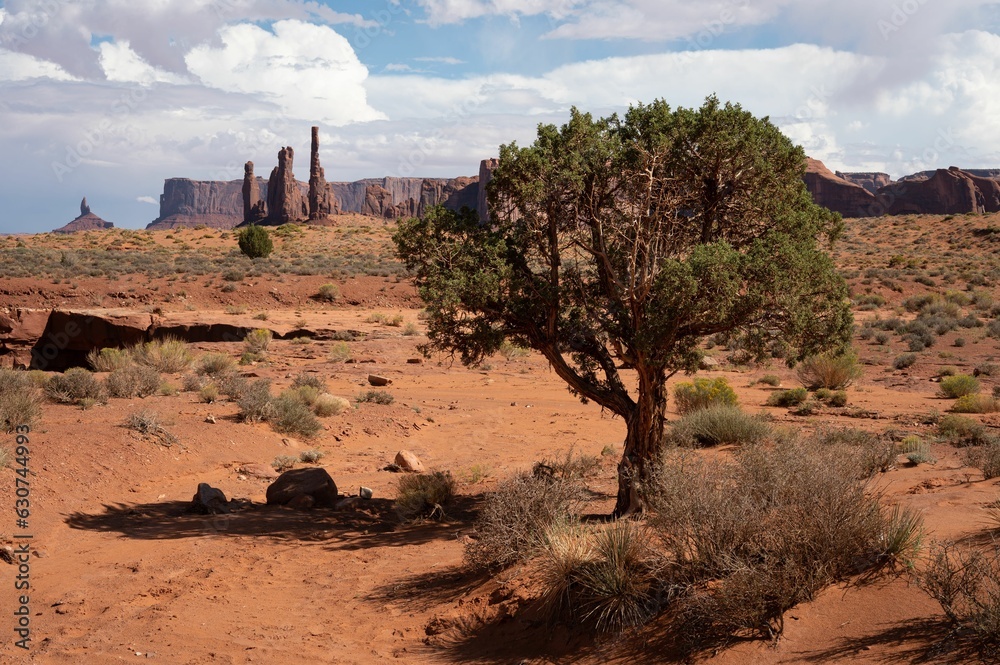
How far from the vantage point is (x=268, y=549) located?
8.86 metres

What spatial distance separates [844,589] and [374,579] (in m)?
4.75

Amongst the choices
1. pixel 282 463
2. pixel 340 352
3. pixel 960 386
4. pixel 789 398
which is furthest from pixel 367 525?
pixel 960 386

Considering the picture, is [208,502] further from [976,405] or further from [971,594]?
[976,405]

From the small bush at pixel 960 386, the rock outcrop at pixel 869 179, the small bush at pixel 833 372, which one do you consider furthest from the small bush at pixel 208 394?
the rock outcrop at pixel 869 179

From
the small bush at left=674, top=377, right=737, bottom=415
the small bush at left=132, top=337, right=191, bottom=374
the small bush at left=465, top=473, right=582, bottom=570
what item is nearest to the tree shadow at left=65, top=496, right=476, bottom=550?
the small bush at left=465, top=473, right=582, bottom=570

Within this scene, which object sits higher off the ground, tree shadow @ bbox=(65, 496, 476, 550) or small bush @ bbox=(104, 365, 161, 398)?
small bush @ bbox=(104, 365, 161, 398)

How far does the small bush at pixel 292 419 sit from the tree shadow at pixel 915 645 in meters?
11.4

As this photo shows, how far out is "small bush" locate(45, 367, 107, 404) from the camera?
14383 mm

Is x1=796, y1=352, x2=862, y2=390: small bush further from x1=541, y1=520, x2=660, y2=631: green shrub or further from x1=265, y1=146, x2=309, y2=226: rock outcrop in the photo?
x1=265, y1=146, x2=309, y2=226: rock outcrop

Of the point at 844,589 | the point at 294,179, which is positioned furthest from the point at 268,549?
the point at 294,179

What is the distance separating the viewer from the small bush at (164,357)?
19.1 metres

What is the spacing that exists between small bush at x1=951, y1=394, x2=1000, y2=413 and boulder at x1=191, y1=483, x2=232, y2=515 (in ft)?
49.0

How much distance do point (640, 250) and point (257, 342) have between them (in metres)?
18.3

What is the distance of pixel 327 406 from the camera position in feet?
52.0
